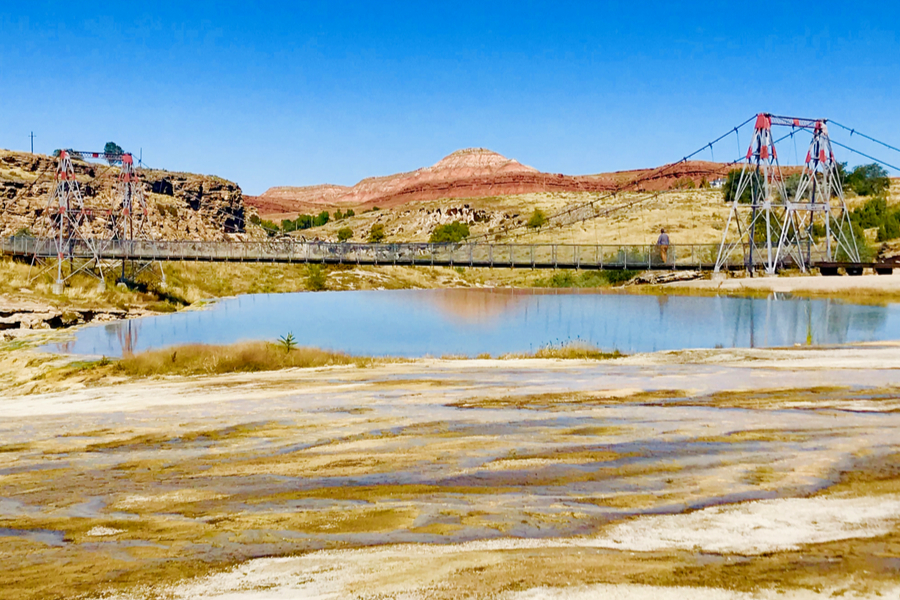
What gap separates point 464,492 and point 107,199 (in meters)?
83.6

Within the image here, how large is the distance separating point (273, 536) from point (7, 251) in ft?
158

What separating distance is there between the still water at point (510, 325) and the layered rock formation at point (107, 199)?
3519 cm

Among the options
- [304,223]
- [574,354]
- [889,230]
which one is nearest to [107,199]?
[304,223]

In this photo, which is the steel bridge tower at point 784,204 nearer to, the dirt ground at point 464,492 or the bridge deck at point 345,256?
the bridge deck at point 345,256

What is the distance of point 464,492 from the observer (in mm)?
7531

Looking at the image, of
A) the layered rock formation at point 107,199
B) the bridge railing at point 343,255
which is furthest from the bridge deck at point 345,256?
the layered rock formation at point 107,199

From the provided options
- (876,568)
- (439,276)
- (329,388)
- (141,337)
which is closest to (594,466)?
(876,568)

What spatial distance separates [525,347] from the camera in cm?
2353

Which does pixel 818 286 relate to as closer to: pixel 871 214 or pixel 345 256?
pixel 345 256

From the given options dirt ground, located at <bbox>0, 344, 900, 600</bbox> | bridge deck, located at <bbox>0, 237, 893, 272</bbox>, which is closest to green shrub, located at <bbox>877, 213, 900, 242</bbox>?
bridge deck, located at <bbox>0, 237, 893, 272</bbox>

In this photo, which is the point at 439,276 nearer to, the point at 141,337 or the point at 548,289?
the point at 548,289

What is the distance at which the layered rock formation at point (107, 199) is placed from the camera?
75750mm

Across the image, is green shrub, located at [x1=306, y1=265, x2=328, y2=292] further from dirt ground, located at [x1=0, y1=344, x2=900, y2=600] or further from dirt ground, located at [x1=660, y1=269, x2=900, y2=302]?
dirt ground, located at [x1=0, y1=344, x2=900, y2=600]

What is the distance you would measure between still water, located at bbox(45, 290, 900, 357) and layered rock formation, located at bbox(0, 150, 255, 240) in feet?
115
